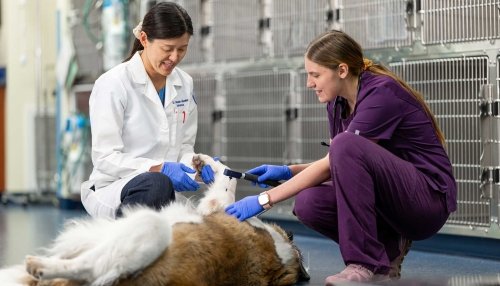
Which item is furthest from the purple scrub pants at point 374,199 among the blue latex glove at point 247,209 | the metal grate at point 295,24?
the metal grate at point 295,24

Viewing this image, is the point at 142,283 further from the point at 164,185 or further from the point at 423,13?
the point at 423,13

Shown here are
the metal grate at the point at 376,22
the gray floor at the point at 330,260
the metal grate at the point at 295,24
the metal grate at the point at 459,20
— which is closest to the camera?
the gray floor at the point at 330,260

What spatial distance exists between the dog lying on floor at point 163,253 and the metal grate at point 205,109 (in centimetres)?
265

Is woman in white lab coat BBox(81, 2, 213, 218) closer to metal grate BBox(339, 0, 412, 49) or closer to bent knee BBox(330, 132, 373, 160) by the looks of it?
bent knee BBox(330, 132, 373, 160)

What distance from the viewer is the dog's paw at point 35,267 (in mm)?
2598

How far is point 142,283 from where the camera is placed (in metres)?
2.68

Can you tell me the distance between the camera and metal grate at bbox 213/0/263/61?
5.56m

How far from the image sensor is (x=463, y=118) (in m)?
4.40

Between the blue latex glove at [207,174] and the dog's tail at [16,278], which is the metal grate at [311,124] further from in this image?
the dog's tail at [16,278]

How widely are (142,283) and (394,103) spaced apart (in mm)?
1133

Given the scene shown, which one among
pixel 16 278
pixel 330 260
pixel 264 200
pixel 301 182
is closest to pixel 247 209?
pixel 264 200

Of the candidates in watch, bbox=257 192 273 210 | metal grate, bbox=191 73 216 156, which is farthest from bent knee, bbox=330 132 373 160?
metal grate, bbox=191 73 216 156

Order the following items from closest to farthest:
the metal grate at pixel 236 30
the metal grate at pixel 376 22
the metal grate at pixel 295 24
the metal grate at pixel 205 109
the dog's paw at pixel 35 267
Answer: the dog's paw at pixel 35 267 → the metal grate at pixel 376 22 → the metal grate at pixel 295 24 → the metal grate at pixel 236 30 → the metal grate at pixel 205 109

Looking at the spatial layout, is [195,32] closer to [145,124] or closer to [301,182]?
[145,124]
